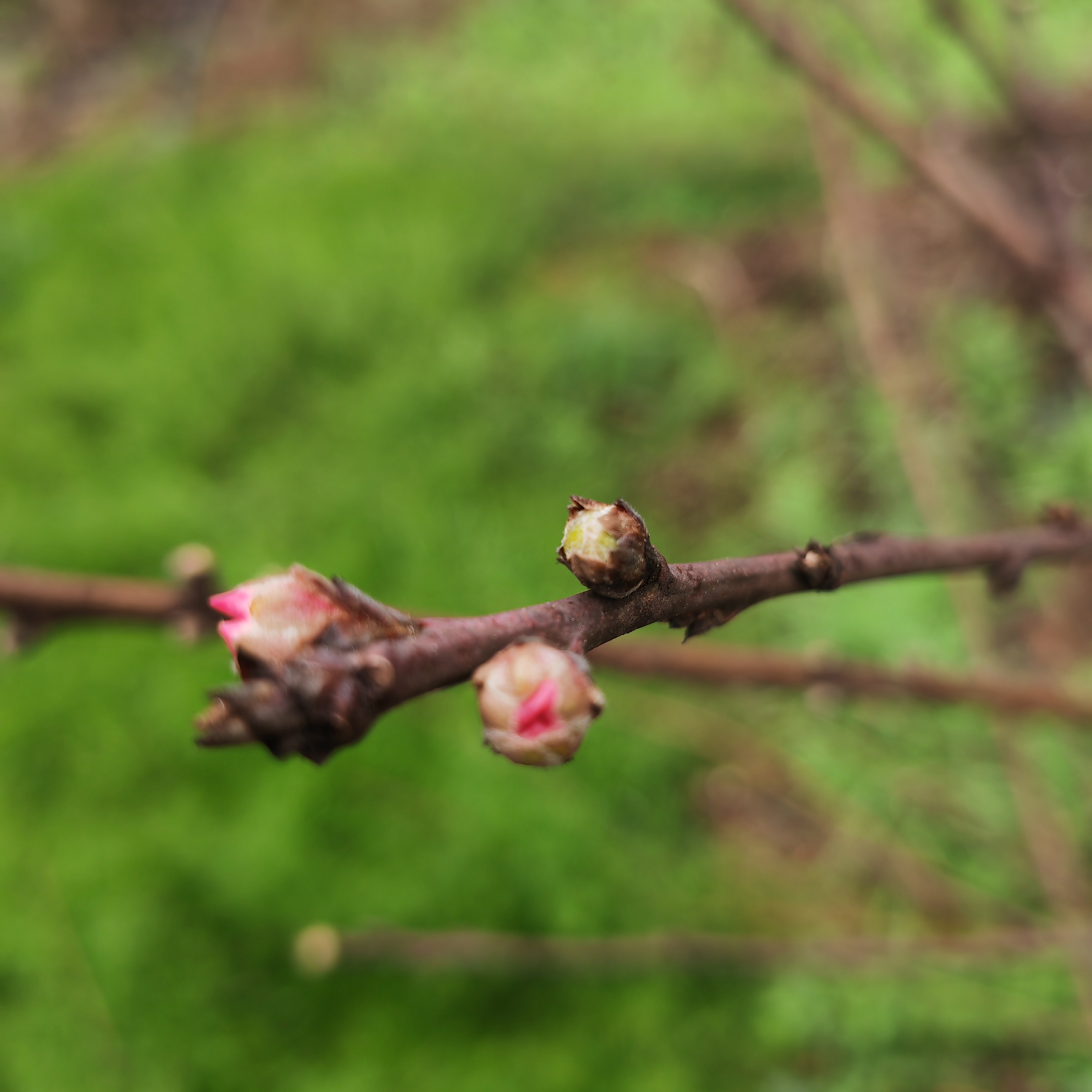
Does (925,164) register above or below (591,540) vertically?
above

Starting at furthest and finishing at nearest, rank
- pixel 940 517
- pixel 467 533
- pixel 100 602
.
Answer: pixel 467 533
pixel 940 517
pixel 100 602

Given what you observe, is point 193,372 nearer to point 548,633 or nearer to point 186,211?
point 186,211

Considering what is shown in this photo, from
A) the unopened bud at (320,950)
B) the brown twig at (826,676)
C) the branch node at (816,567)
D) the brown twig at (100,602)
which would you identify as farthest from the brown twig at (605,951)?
the branch node at (816,567)

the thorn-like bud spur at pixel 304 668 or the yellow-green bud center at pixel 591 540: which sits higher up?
the yellow-green bud center at pixel 591 540

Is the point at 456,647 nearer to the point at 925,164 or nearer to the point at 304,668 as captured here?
the point at 304,668

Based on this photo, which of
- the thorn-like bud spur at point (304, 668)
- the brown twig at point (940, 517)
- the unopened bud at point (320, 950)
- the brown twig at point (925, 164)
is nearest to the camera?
the thorn-like bud spur at point (304, 668)

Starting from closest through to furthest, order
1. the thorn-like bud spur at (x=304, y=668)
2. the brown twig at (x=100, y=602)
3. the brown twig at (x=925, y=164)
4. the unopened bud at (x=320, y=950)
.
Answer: the thorn-like bud spur at (x=304, y=668), the brown twig at (x=100, y=602), the brown twig at (x=925, y=164), the unopened bud at (x=320, y=950)

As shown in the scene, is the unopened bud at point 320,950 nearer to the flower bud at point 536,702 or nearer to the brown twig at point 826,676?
the brown twig at point 826,676

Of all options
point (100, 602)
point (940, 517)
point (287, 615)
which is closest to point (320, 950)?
point (100, 602)

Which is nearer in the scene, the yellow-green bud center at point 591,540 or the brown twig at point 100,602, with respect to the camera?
the yellow-green bud center at point 591,540
